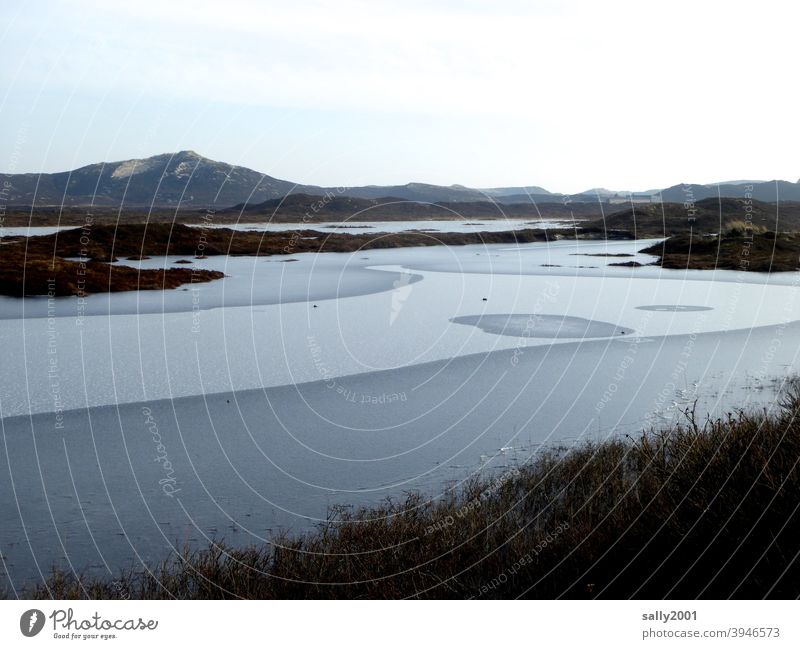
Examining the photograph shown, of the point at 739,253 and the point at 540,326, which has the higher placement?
the point at 739,253

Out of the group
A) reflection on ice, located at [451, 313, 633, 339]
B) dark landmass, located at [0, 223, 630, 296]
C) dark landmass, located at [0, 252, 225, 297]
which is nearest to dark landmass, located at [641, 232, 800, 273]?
reflection on ice, located at [451, 313, 633, 339]

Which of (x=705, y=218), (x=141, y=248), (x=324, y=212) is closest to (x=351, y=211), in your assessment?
(x=324, y=212)

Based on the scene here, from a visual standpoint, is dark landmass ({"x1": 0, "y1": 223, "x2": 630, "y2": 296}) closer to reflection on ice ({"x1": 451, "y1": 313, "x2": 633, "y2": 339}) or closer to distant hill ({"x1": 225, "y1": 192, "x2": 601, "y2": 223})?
reflection on ice ({"x1": 451, "y1": 313, "x2": 633, "y2": 339})

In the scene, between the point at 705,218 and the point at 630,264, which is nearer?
the point at 630,264

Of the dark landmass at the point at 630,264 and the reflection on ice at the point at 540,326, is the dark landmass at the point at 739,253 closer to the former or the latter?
the dark landmass at the point at 630,264

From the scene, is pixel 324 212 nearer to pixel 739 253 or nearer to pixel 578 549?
pixel 739 253

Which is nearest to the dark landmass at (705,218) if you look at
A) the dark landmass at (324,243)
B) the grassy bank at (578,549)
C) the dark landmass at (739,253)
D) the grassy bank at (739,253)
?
the dark landmass at (324,243)
